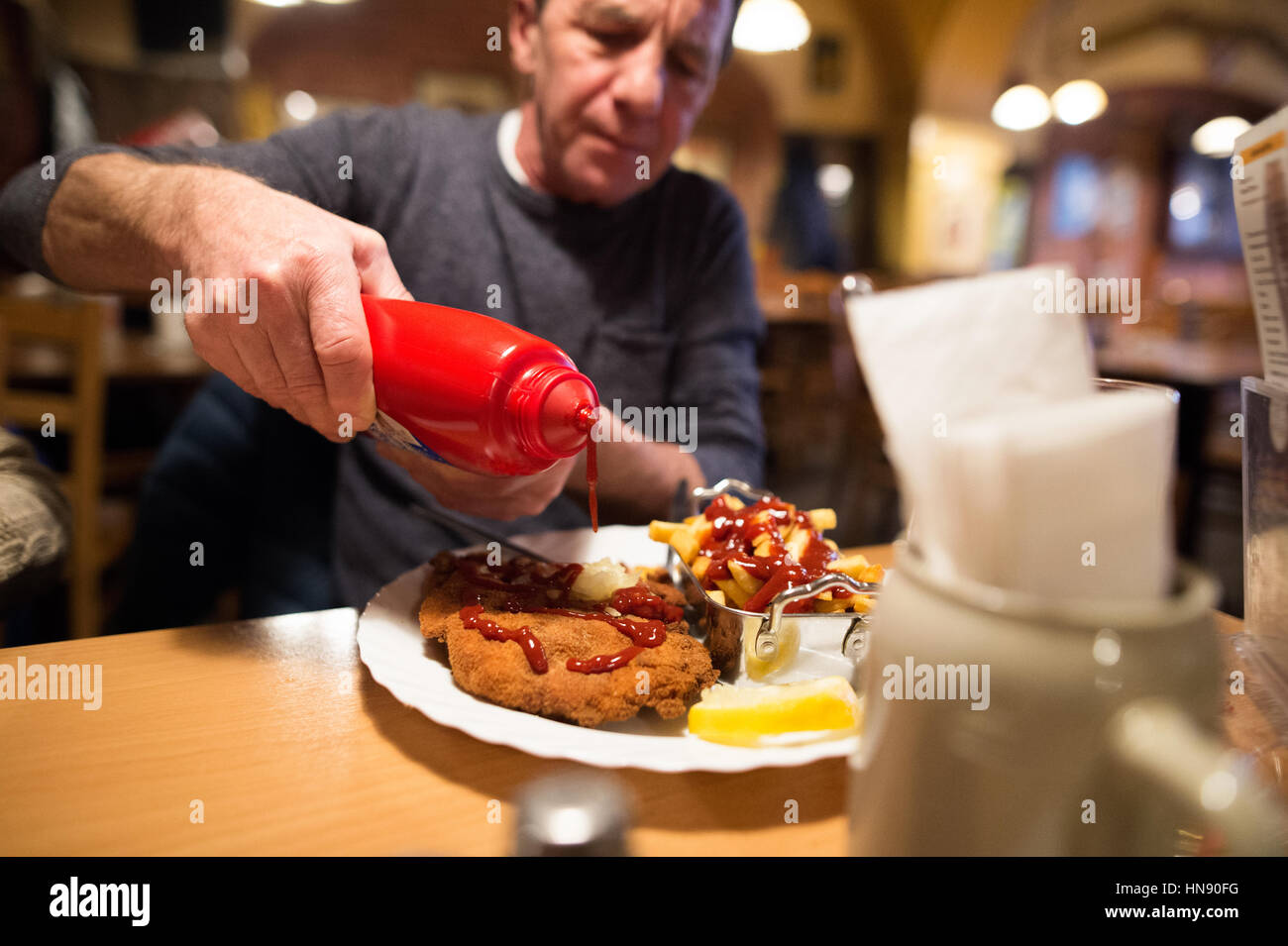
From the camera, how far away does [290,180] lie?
4.65 ft

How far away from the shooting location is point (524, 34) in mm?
1561

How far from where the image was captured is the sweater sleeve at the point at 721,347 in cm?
165

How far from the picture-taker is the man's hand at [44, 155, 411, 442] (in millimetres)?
805

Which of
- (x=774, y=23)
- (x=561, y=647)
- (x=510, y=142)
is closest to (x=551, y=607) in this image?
(x=561, y=647)

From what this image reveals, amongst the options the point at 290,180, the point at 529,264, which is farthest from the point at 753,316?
the point at 290,180

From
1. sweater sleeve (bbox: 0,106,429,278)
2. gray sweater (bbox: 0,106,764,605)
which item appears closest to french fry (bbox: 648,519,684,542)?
gray sweater (bbox: 0,106,764,605)

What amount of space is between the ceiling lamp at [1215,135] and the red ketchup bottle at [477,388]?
43.2 feet

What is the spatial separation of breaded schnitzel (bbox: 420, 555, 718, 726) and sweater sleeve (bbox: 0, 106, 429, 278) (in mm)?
717

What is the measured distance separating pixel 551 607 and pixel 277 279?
0.43 m

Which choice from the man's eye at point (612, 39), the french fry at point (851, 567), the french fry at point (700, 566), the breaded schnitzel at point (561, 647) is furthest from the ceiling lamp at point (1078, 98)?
the breaded schnitzel at point (561, 647)

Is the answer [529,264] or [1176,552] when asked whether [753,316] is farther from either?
[1176,552]

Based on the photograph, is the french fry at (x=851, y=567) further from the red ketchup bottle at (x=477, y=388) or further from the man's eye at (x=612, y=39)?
the man's eye at (x=612, y=39)

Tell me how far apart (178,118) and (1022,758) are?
726 cm

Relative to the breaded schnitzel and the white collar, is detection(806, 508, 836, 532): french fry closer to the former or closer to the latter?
the breaded schnitzel
